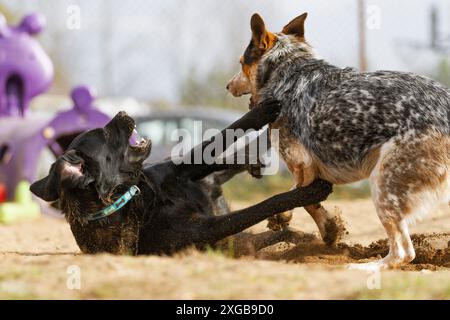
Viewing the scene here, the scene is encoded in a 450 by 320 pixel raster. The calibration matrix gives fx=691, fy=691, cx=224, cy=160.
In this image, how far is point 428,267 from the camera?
4496 mm

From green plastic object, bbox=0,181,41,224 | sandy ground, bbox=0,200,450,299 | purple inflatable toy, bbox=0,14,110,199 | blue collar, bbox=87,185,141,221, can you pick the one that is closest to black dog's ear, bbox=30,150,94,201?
blue collar, bbox=87,185,141,221

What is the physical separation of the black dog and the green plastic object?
13.7 ft

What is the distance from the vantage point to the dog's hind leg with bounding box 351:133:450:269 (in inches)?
158

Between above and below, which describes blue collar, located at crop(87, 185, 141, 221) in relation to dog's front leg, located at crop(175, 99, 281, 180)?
below

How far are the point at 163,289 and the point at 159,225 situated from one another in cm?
159

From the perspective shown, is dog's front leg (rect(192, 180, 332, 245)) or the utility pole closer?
dog's front leg (rect(192, 180, 332, 245))

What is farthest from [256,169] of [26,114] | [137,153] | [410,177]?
[26,114]

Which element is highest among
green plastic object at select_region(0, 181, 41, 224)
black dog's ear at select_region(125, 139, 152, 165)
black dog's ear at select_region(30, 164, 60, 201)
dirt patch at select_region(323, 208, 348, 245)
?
black dog's ear at select_region(125, 139, 152, 165)

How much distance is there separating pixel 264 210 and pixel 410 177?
1.04 m

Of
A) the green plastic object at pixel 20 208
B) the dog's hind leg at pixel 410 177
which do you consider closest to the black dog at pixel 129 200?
the dog's hind leg at pixel 410 177

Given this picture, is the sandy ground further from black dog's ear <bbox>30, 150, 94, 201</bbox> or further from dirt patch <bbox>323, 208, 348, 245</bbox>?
dirt patch <bbox>323, 208, 348, 245</bbox>

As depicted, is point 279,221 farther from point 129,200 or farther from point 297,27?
point 297,27

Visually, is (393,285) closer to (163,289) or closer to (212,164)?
(163,289)

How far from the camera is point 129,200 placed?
4.71 m
